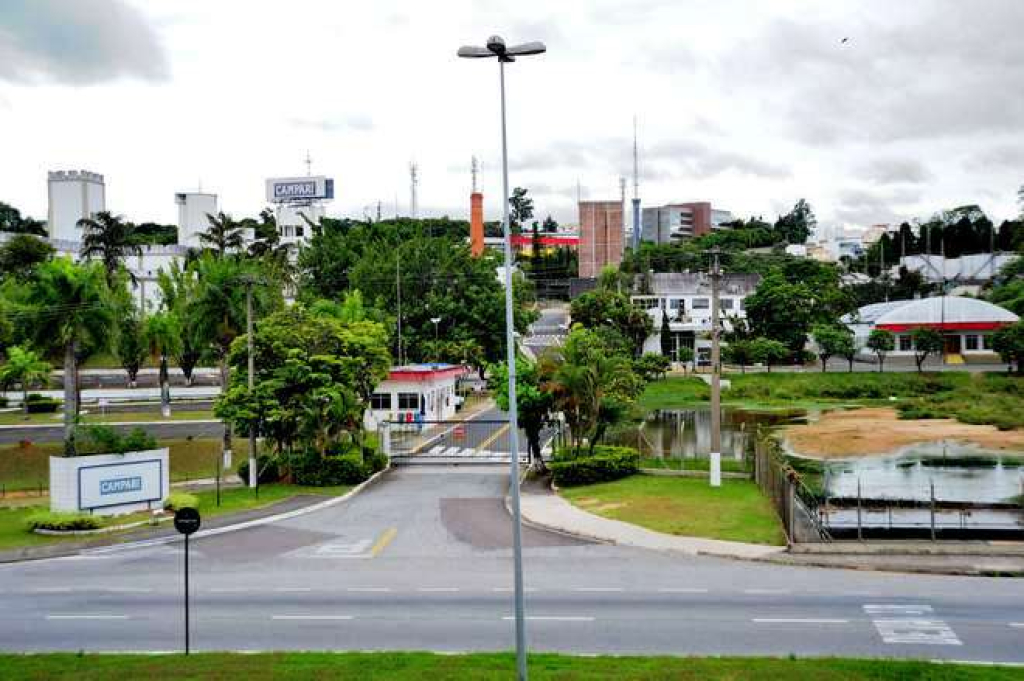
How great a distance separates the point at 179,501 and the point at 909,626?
82.5ft

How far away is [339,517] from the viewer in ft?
111

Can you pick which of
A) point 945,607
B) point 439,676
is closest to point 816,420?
point 945,607

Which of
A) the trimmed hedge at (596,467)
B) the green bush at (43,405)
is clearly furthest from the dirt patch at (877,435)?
the green bush at (43,405)

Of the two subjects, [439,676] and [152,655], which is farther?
[152,655]

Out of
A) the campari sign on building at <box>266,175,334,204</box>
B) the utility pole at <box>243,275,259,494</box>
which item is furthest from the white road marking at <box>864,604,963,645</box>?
the campari sign on building at <box>266,175,334,204</box>

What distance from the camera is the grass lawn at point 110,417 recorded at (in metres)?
62.7

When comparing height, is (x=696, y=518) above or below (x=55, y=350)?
below

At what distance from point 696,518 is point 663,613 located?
1066 centimetres

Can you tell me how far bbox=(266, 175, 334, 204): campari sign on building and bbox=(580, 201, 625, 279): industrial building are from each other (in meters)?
46.7

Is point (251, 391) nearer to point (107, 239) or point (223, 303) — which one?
point (223, 303)

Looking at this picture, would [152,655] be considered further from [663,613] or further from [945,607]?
[945,607]

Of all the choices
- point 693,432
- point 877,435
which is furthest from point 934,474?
point 693,432

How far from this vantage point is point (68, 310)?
1597 inches

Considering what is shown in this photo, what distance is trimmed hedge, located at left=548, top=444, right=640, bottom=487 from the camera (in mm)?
37875
